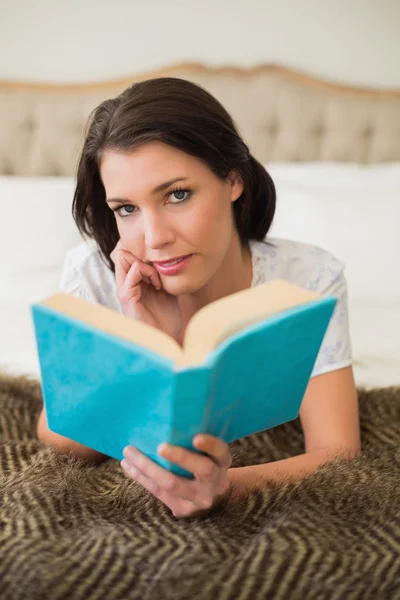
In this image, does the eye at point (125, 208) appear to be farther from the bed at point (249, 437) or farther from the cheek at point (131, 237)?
the bed at point (249, 437)

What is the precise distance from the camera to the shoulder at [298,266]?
4.48 ft

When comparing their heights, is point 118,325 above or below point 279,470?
above

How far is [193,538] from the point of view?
0.78 meters

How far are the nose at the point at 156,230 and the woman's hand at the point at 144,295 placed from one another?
8cm

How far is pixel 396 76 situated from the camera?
8.19 feet

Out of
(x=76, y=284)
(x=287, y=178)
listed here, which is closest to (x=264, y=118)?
(x=287, y=178)

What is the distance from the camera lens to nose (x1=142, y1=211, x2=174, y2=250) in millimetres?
1044

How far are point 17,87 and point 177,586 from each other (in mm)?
2237

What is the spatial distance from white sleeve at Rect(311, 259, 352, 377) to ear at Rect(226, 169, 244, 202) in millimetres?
255

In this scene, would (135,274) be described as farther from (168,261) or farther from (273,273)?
(273,273)

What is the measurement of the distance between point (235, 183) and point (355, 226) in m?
0.80

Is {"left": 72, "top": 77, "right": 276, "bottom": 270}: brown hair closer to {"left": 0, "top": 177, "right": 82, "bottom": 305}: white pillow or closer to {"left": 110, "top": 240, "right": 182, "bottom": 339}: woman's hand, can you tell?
{"left": 110, "top": 240, "right": 182, "bottom": 339}: woman's hand

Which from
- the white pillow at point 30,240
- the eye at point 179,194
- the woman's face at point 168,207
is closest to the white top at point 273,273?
the woman's face at point 168,207

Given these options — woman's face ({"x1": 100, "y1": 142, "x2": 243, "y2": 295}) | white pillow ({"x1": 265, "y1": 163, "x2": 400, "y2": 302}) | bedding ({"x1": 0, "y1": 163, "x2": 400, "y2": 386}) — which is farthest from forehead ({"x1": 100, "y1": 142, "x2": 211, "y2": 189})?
white pillow ({"x1": 265, "y1": 163, "x2": 400, "y2": 302})
